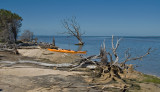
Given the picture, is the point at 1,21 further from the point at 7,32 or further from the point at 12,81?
the point at 12,81

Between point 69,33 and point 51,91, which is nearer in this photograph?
point 51,91

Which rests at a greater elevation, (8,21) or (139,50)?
(8,21)

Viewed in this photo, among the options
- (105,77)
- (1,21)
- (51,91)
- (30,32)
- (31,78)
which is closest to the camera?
(51,91)

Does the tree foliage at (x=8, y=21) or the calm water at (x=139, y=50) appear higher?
the tree foliage at (x=8, y=21)

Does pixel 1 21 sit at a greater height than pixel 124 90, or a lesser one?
greater

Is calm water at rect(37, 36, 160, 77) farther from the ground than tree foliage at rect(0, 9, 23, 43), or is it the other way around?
tree foliage at rect(0, 9, 23, 43)

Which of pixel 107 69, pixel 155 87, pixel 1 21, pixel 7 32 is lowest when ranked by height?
pixel 155 87

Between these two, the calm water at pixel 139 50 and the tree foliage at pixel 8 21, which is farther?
the tree foliage at pixel 8 21

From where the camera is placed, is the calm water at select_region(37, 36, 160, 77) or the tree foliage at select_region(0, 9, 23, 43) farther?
the tree foliage at select_region(0, 9, 23, 43)

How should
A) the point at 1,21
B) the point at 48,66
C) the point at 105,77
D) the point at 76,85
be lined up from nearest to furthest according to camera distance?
the point at 76,85 < the point at 105,77 < the point at 48,66 < the point at 1,21

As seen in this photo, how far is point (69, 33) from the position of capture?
45.5m

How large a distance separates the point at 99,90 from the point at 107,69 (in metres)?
2.54

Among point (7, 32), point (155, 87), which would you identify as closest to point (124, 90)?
point (155, 87)

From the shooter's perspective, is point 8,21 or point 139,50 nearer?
point 139,50
